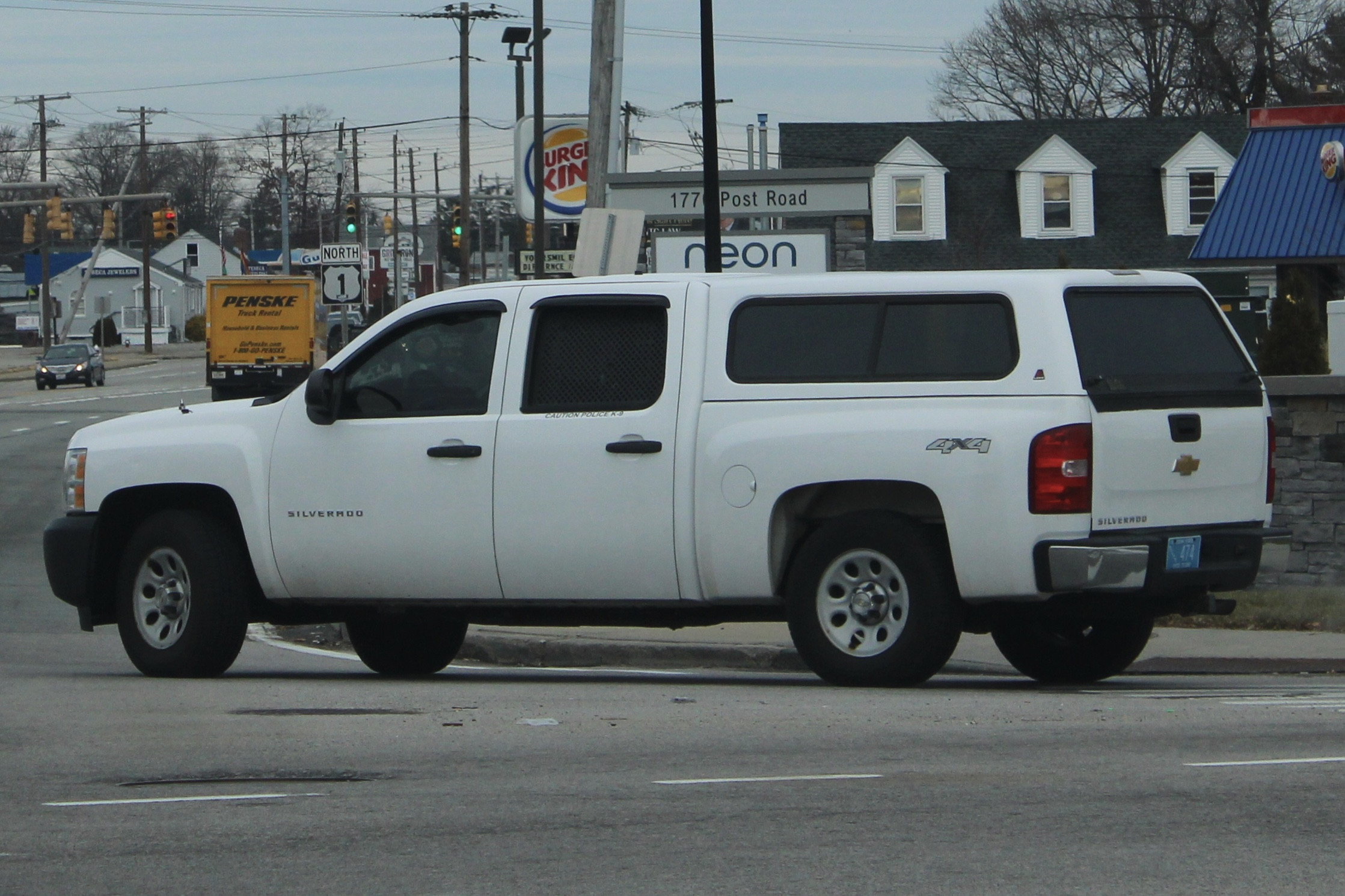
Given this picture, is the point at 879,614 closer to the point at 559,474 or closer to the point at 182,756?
the point at 559,474

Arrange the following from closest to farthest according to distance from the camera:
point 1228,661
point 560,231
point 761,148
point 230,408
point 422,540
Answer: point 422,540 < point 230,408 < point 1228,661 < point 761,148 < point 560,231

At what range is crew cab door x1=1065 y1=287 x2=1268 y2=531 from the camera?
8.63 meters

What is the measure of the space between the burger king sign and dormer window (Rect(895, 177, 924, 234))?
2366 centimetres

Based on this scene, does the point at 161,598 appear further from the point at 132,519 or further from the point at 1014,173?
the point at 1014,173

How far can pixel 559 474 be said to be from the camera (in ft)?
30.8

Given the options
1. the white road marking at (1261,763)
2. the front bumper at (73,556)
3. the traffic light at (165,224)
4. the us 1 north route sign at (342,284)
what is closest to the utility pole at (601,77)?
the front bumper at (73,556)

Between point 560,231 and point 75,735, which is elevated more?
point 560,231

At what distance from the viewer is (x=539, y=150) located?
1064 inches

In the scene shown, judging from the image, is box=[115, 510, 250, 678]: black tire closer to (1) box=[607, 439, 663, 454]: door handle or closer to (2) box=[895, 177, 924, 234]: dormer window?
(1) box=[607, 439, 663, 454]: door handle

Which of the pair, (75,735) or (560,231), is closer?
(75,735)

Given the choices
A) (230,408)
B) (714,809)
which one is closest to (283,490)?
(230,408)

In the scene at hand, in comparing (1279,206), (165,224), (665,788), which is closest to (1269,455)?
(665,788)

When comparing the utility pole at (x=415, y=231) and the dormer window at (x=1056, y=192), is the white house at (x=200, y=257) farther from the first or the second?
the dormer window at (x=1056, y=192)

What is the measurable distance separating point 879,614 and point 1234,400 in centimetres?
192
